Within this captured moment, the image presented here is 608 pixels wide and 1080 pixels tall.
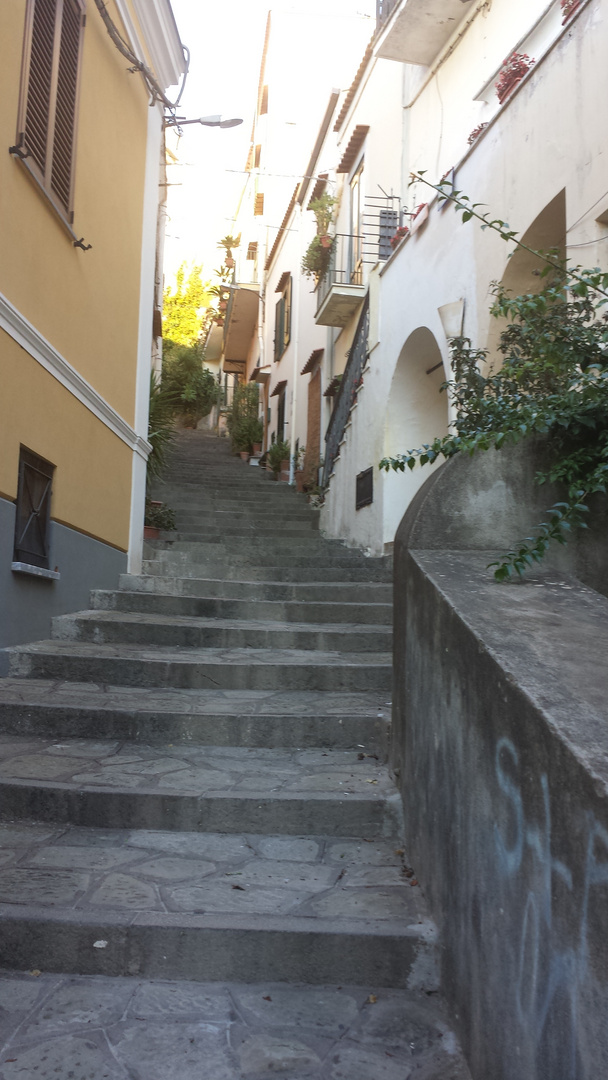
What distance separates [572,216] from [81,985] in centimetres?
516

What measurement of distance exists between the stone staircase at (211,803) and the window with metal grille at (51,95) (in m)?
2.86

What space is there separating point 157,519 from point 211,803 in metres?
6.37

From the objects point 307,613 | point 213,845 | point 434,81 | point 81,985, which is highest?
point 434,81

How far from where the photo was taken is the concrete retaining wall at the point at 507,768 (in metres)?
1.39

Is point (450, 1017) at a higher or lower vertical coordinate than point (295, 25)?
lower

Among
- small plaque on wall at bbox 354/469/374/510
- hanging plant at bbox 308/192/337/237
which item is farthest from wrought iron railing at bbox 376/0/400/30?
small plaque on wall at bbox 354/469/374/510

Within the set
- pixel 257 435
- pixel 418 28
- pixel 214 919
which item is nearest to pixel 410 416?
pixel 418 28

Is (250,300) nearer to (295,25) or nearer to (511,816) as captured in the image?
(295,25)

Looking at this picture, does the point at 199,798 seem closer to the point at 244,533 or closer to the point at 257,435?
the point at 244,533

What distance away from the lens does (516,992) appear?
65.2 inches

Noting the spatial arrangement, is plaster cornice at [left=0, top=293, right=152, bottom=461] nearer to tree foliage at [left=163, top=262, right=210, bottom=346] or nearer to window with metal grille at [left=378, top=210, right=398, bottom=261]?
window with metal grille at [left=378, top=210, right=398, bottom=261]

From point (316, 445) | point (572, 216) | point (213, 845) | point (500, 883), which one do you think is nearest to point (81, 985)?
point (213, 845)

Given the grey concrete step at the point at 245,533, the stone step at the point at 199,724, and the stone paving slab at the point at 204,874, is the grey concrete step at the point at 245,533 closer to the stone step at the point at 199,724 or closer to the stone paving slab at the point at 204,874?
the stone step at the point at 199,724

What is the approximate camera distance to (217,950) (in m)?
2.42
